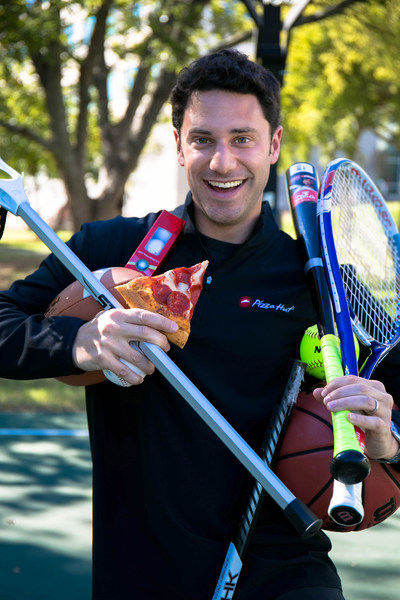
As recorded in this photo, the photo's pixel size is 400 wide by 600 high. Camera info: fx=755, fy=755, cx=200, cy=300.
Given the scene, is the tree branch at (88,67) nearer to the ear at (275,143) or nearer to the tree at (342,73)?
the tree at (342,73)

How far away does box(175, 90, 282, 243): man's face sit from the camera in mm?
2434

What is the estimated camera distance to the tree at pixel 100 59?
416 inches

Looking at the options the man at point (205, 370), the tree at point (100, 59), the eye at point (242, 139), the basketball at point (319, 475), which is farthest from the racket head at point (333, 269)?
the tree at point (100, 59)

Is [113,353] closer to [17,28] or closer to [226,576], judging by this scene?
[226,576]

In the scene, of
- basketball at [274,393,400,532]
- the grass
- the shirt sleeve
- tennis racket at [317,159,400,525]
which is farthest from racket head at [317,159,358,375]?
the grass

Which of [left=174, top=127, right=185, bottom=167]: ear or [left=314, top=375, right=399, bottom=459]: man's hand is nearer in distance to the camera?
[left=314, top=375, right=399, bottom=459]: man's hand

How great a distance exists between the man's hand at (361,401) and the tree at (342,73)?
32.7 ft

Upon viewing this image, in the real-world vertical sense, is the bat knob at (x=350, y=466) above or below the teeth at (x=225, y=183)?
below

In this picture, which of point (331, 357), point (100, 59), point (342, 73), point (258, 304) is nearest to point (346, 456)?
point (331, 357)

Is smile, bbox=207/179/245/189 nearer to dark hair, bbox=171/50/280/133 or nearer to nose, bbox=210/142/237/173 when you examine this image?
nose, bbox=210/142/237/173

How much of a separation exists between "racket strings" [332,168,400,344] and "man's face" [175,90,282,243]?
1.41ft

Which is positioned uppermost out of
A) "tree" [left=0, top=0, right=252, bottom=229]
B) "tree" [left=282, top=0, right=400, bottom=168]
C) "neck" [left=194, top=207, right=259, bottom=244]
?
"tree" [left=282, top=0, right=400, bottom=168]

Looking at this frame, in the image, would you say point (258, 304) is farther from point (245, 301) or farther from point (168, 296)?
point (168, 296)

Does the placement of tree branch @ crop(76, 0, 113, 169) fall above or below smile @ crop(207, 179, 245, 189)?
above
